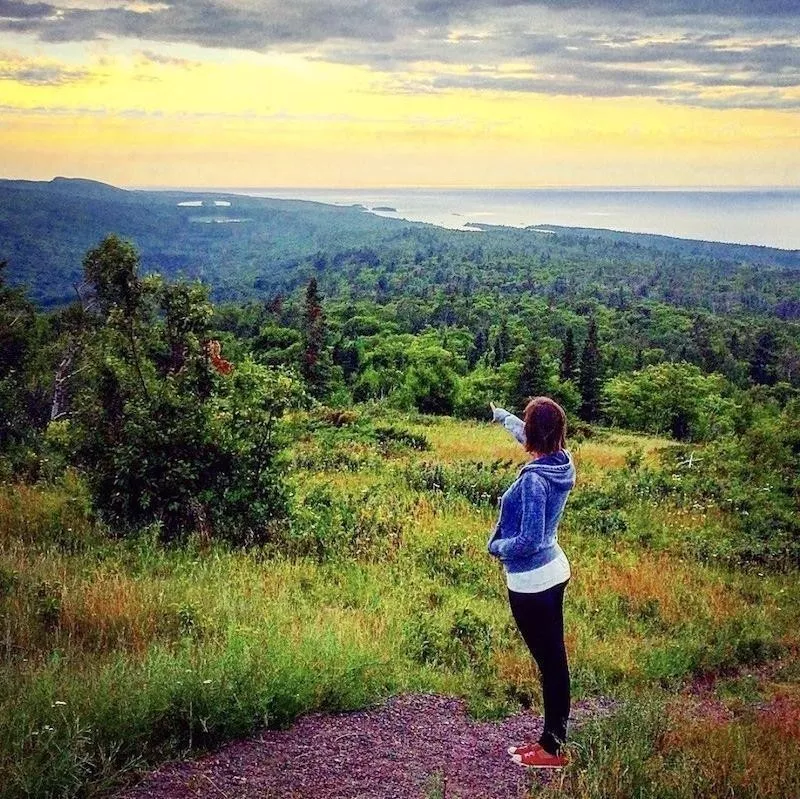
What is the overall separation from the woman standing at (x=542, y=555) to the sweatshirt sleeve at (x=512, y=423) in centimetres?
25

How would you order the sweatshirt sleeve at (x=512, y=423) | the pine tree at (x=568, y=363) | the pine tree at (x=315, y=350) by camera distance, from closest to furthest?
the sweatshirt sleeve at (x=512, y=423)
the pine tree at (x=315, y=350)
the pine tree at (x=568, y=363)

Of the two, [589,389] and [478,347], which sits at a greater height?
[478,347]

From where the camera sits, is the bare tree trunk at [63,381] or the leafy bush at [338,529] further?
the bare tree trunk at [63,381]

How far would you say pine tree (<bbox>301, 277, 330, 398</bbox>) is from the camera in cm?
5928

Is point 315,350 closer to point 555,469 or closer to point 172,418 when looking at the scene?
point 172,418

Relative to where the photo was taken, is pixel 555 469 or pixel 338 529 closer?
pixel 555 469

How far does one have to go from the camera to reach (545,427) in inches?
168

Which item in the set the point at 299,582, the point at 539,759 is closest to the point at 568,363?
the point at 299,582

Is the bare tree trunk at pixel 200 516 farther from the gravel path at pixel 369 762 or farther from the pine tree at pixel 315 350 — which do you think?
the pine tree at pixel 315 350

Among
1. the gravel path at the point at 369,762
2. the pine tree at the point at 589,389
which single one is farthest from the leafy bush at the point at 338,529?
the pine tree at the point at 589,389

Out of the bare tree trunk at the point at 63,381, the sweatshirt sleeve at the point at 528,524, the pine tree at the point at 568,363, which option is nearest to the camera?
the sweatshirt sleeve at the point at 528,524

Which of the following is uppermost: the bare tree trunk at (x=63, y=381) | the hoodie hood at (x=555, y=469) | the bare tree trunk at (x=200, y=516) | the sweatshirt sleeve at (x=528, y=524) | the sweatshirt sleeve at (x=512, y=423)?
the sweatshirt sleeve at (x=512, y=423)

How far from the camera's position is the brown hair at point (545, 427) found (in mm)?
4273

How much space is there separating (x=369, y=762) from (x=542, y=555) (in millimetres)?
1445
